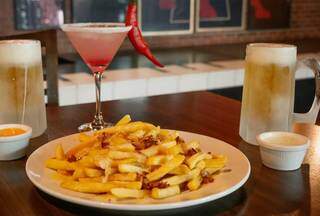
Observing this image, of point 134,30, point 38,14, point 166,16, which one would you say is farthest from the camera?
point 166,16

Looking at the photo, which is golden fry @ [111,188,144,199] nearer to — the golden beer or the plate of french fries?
the plate of french fries

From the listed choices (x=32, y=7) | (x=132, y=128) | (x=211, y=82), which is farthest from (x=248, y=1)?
(x=132, y=128)

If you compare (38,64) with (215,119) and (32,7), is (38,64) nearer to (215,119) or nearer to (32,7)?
(215,119)

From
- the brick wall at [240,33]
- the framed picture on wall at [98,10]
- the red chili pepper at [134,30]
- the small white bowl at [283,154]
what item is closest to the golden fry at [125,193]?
the small white bowl at [283,154]

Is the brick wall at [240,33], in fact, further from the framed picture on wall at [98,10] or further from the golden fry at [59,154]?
the golden fry at [59,154]

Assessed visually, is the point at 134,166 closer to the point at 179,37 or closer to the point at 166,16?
the point at 166,16

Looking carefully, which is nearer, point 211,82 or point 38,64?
point 38,64

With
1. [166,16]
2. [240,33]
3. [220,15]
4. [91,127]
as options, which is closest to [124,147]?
[91,127]
